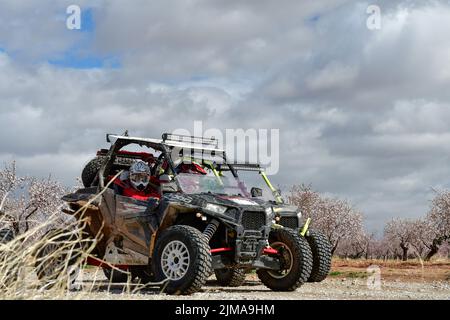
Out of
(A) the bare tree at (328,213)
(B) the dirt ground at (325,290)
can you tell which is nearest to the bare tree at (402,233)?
(A) the bare tree at (328,213)

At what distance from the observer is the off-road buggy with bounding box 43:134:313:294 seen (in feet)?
38.9

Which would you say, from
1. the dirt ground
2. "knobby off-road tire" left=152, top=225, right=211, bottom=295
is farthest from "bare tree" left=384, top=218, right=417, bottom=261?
"knobby off-road tire" left=152, top=225, right=211, bottom=295

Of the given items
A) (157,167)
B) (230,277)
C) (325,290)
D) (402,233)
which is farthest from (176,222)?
(402,233)

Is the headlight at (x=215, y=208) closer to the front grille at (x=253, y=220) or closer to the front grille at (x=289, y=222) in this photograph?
the front grille at (x=253, y=220)

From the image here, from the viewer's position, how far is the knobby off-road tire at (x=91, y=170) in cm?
1433

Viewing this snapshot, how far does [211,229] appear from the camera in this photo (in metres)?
12.3

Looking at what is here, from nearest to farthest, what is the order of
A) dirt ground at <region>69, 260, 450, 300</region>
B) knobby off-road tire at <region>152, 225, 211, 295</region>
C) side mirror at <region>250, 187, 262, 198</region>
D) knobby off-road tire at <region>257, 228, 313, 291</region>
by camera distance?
knobby off-road tire at <region>152, 225, 211, 295</region>, dirt ground at <region>69, 260, 450, 300</region>, knobby off-road tire at <region>257, 228, 313, 291</region>, side mirror at <region>250, 187, 262, 198</region>

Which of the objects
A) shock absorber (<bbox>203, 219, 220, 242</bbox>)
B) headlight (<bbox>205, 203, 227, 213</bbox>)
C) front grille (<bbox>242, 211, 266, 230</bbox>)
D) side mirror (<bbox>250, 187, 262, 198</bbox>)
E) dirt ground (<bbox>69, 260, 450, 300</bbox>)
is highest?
side mirror (<bbox>250, 187, 262, 198</bbox>)

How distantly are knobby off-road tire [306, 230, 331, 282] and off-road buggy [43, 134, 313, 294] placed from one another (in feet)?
6.76

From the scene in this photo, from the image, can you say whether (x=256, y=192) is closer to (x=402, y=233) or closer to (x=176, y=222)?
(x=176, y=222)

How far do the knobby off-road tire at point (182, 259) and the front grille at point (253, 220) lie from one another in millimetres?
981

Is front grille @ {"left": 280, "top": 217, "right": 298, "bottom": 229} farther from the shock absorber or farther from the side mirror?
the shock absorber

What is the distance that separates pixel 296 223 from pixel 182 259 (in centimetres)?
387

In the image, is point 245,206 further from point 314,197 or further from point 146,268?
point 314,197
